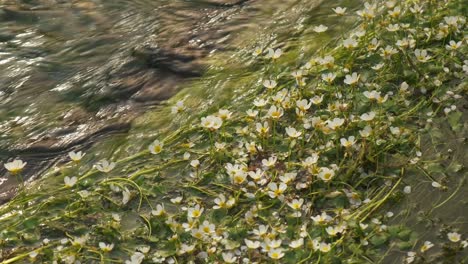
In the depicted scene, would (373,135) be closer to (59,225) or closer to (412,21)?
(412,21)

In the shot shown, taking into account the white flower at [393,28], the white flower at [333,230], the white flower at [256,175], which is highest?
the white flower at [393,28]

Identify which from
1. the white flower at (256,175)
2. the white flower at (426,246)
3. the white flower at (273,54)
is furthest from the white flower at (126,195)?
the white flower at (426,246)

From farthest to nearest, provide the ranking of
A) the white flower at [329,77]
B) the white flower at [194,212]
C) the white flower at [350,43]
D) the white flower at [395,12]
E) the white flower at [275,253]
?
the white flower at [395,12], the white flower at [350,43], the white flower at [329,77], the white flower at [194,212], the white flower at [275,253]

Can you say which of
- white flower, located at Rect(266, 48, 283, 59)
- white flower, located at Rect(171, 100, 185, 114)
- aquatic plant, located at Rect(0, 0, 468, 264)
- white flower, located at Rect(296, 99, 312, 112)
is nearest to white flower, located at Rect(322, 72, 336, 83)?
aquatic plant, located at Rect(0, 0, 468, 264)

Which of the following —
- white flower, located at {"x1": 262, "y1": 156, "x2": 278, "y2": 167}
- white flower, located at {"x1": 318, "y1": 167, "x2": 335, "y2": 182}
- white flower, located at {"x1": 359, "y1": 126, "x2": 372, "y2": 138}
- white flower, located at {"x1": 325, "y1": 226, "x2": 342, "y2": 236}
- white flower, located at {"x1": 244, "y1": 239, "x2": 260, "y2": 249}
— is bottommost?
white flower, located at {"x1": 325, "y1": 226, "x2": 342, "y2": 236}

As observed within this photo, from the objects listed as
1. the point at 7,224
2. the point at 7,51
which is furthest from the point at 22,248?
the point at 7,51

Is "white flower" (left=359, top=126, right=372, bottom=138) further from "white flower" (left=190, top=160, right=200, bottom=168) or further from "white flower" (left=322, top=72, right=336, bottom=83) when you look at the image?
"white flower" (left=190, top=160, right=200, bottom=168)

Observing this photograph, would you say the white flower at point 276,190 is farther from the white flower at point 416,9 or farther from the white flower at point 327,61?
the white flower at point 416,9

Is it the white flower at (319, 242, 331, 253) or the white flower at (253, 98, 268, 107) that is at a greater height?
the white flower at (253, 98, 268, 107)
